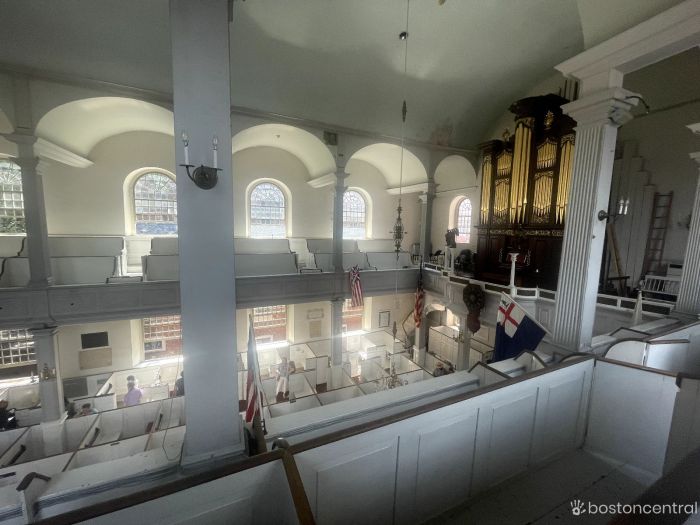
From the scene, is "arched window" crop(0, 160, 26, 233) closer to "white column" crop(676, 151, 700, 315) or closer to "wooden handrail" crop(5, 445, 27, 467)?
"wooden handrail" crop(5, 445, 27, 467)

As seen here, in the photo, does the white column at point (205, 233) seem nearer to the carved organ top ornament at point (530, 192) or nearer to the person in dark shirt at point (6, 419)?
the person in dark shirt at point (6, 419)

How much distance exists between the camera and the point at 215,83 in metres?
2.01

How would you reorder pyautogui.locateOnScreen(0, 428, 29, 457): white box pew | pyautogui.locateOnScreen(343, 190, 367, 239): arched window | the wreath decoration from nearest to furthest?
pyautogui.locateOnScreen(0, 428, 29, 457): white box pew → the wreath decoration → pyautogui.locateOnScreen(343, 190, 367, 239): arched window

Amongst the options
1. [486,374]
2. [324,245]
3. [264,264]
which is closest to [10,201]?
[264,264]

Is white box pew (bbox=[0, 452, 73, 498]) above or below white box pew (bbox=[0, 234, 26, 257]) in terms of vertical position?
below

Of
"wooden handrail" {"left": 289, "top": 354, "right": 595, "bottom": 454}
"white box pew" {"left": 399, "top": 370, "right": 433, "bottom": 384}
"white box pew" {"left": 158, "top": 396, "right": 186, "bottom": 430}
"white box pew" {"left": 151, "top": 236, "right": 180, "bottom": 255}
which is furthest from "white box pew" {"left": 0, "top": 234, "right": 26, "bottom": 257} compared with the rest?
"wooden handrail" {"left": 289, "top": 354, "right": 595, "bottom": 454}

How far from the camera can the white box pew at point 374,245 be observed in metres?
13.6

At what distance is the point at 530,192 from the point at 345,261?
5615 mm

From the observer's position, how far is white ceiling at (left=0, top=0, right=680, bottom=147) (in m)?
5.75

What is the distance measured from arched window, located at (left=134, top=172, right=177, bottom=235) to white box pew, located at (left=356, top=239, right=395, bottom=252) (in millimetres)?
7151

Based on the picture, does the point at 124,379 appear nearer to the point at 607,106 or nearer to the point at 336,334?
the point at 336,334

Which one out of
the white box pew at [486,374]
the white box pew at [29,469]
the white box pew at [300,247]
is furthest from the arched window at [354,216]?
the white box pew at [29,469]

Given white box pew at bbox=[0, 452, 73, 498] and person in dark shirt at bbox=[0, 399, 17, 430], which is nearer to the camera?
white box pew at bbox=[0, 452, 73, 498]

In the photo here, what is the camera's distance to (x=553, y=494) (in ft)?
9.11
